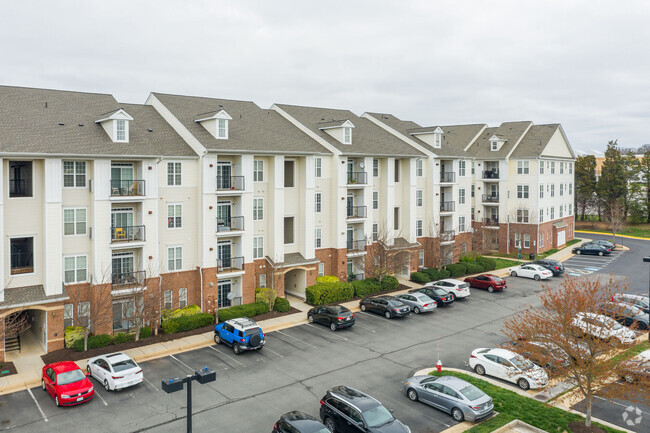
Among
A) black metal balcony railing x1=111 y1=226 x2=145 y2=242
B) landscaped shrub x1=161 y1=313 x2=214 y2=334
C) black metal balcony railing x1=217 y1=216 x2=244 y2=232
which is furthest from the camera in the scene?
black metal balcony railing x1=217 y1=216 x2=244 y2=232

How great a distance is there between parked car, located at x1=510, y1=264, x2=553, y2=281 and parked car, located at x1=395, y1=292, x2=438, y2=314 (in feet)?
48.6

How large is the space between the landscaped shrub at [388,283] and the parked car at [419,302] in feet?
13.7

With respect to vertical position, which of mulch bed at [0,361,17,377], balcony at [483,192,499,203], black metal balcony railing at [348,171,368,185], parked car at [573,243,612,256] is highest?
black metal balcony railing at [348,171,368,185]

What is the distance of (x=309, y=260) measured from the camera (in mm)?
36656

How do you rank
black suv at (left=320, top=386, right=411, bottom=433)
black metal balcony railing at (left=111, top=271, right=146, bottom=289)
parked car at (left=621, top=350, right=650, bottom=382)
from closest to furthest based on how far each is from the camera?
black suv at (left=320, top=386, right=411, bottom=433)
parked car at (left=621, top=350, right=650, bottom=382)
black metal balcony railing at (left=111, top=271, right=146, bottom=289)

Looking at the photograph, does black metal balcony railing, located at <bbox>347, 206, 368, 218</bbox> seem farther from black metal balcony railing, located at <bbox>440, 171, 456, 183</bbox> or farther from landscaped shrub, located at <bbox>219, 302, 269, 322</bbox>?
landscaped shrub, located at <bbox>219, 302, 269, 322</bbox>

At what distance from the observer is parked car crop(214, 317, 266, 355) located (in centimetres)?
2608

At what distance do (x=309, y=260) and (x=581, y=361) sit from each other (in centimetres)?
2186

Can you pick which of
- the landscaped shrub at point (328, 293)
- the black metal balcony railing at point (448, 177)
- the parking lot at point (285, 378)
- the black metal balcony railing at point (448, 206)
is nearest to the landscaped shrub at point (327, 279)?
the landscaped shrub at point (328, 293)

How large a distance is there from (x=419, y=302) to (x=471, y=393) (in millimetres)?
14836

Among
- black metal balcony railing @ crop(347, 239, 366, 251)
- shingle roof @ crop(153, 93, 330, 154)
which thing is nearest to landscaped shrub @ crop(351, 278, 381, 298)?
black metal balcony railing @ crop(347, 239, 366, 251)

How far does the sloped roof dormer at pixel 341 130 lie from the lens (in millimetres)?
40625

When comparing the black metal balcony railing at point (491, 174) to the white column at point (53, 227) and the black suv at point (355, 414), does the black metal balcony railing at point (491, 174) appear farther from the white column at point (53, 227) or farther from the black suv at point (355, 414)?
the white column at point (53, 227)

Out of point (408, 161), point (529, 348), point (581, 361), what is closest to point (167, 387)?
point (529, 348)
